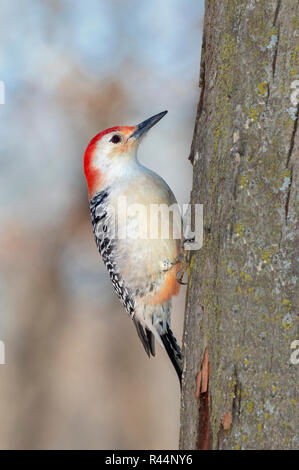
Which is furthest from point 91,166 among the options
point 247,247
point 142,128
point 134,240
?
point 247,247

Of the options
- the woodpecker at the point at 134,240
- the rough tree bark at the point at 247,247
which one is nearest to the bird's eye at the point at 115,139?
the woodpecker at the point at 134,240

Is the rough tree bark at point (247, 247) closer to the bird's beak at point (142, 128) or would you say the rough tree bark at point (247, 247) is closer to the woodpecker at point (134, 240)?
the woodpecker at point (134, 240)

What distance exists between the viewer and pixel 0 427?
7367mm

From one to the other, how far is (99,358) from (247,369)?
6.06m

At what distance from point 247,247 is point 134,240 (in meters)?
1.55

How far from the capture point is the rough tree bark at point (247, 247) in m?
2.01

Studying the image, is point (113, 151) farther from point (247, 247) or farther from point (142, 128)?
point (247, 247)

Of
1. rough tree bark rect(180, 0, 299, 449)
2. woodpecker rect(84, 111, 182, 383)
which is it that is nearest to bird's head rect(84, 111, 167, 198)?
woodpecker rect(84, 111, 182, 383)

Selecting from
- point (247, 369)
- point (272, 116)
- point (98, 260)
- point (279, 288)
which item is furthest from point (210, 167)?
point (98, 260)

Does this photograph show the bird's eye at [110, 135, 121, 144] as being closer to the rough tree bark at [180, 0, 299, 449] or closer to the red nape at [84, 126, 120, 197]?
the red nape at [84, 126, 120, 197]

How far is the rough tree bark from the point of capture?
2008 millimetres

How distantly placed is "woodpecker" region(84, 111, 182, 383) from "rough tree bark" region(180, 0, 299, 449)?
1.08 m

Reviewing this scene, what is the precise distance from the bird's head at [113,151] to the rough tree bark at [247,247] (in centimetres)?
143

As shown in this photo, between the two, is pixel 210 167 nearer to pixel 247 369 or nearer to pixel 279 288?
pixel 279 288
